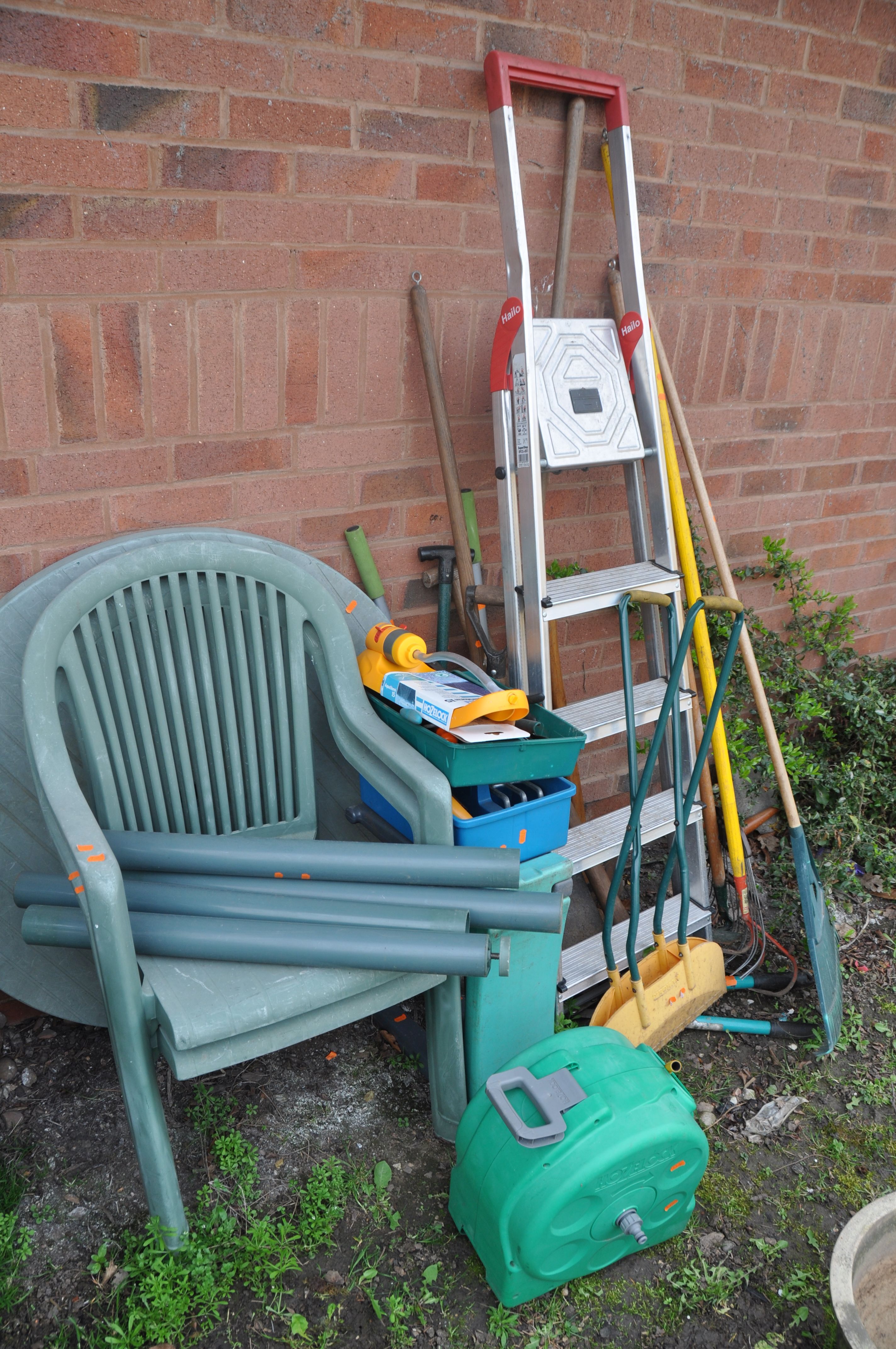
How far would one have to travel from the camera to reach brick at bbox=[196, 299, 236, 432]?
200 centimetres

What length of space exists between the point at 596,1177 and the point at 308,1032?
0.56 m

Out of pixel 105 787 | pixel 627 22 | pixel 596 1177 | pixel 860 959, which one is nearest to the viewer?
pixel 596 1177

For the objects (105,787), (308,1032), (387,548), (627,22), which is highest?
(627,22)

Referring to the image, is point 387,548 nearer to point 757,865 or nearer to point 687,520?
point 687,520

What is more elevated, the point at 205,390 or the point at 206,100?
the point at 206,100

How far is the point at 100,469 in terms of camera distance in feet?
6.48

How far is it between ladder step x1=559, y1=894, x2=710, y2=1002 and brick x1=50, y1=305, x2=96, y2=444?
1618mm

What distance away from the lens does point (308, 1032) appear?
1.71 meters

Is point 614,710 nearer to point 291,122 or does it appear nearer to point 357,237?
point 357,237

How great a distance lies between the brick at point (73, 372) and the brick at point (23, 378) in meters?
0.03

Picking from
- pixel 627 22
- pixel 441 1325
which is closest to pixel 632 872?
pixel 441 1325

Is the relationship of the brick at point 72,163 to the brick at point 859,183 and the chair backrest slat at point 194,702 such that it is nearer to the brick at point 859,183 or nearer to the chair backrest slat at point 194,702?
the chair backrest slat at point 194,702

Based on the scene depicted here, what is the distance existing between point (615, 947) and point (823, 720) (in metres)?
1.52

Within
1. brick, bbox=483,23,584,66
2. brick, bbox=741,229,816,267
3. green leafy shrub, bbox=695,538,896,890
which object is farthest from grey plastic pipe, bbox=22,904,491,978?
brick, bbox=741,229,816,267
